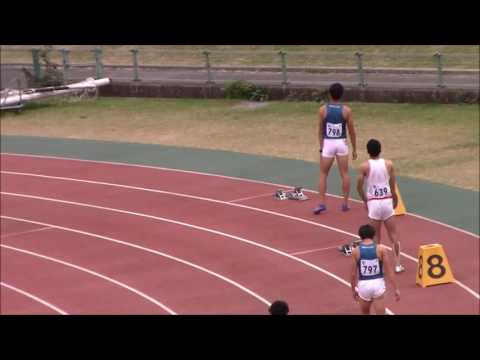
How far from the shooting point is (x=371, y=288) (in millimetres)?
10203

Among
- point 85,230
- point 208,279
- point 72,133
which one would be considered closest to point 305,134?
point 72,133

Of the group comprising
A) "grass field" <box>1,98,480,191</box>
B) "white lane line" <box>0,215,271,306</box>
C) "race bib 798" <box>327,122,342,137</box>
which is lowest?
"white lane line" <box>0,215,271,306</box>

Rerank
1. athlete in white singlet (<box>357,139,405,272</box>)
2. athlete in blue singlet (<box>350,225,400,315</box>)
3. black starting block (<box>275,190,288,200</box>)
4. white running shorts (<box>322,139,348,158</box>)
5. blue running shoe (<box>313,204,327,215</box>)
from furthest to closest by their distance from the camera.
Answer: black starting block (<box>275,190,288,200</box>) < blue running shoe (<box>313,204,327,215</box>) < white running shorts (<box>322,139,348,158</box>) < athlete in white singlet (<box>357,139,405,272</box>) < athlete in blue singlet (<box>350,225,400,315</box>)

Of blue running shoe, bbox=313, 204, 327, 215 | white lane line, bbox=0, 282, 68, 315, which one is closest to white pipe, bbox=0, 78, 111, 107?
blue running shoe, bbox=313, 204, 327, 215

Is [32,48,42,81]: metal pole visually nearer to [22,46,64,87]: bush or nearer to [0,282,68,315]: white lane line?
[22,46,64,87]: bush

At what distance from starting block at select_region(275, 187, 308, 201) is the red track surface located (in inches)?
7.7

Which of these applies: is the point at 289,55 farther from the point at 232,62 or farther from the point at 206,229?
the point at 206,229

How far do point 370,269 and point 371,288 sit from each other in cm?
18

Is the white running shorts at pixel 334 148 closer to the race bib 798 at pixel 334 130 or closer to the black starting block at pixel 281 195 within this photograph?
the race bib 798 at pixel 334 130

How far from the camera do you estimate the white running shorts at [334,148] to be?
1468 centimetres

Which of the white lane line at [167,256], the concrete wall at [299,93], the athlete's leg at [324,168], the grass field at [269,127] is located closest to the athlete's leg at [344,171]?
the athlete's leg at [324,168]

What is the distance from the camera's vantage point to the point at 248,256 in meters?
13.8

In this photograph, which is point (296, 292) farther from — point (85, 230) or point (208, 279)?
point (85, 230)

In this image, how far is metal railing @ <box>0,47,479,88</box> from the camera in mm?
26828
